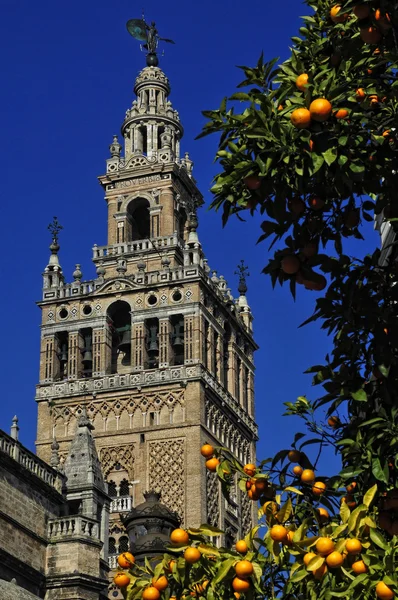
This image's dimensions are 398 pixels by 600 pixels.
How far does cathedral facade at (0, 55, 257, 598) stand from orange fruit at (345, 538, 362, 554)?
4360 centimetres

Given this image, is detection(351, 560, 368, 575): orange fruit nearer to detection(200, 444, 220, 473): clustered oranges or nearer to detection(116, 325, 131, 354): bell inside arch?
detection(200, 444, 220, 473): clustered oranges

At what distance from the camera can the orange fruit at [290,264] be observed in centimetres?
1002

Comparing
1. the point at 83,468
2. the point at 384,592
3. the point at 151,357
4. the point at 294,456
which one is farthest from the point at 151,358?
the point at 384,592

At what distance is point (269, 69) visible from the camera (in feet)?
34.8

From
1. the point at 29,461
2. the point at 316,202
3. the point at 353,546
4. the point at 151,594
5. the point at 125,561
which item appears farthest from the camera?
the point at 29,461

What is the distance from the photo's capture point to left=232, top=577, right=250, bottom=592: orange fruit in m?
9.72

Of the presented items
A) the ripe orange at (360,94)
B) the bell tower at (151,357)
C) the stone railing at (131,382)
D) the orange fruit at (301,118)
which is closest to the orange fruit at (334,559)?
the orange fruit at (301,118)

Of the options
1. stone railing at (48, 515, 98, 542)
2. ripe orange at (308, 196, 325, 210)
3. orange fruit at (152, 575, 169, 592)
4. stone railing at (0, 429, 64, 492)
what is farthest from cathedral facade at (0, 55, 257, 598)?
ripe orange at (308, 196, 325, 210)

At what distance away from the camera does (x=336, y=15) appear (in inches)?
411

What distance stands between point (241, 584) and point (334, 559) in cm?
98

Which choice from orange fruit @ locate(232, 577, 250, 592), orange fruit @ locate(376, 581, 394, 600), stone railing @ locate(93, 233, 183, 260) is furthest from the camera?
stone railing @ locate(93, 233, 183, 260)

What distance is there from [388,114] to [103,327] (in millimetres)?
48999

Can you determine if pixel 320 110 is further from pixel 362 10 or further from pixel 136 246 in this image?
pixel 136 246

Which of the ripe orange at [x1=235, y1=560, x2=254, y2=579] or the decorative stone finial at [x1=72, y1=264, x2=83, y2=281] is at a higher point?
the decorative stone finial at [x1=72, y1=264, x2=83, y2=281]
